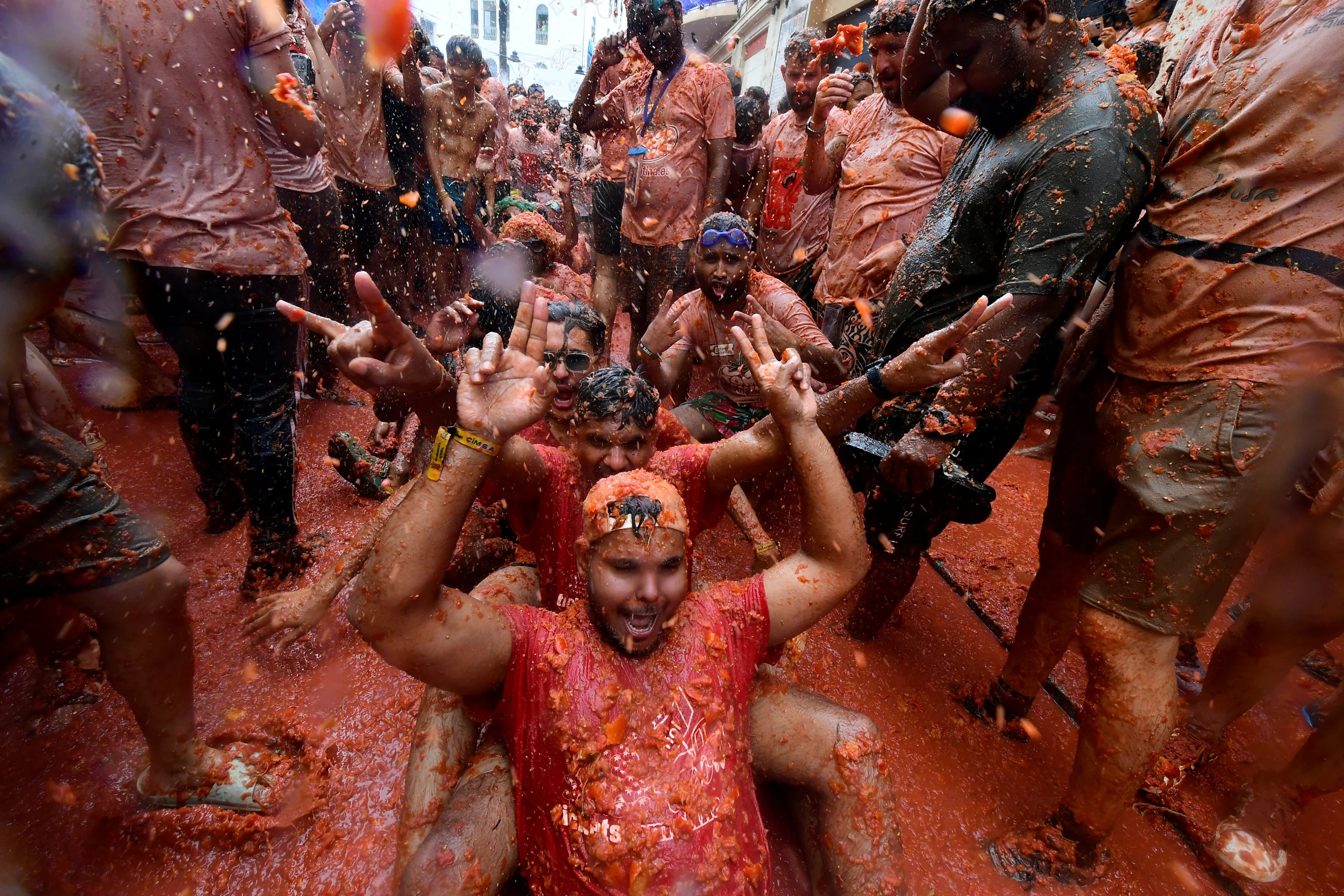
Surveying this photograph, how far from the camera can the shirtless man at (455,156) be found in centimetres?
602

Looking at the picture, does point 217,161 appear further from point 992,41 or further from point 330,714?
point 992,41

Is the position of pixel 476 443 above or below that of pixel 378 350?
below

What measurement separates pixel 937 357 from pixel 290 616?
8.47 ft

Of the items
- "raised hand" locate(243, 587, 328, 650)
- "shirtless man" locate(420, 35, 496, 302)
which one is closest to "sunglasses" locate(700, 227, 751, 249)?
"raised hand" locate(243, 587, 328, 650)

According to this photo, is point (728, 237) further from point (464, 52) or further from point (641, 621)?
point (464, 52)

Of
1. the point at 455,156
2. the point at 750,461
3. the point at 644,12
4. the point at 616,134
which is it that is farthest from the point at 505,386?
the point at 455,156

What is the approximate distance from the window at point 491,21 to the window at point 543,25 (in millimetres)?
3702

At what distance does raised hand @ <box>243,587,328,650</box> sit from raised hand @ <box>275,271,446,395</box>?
1.14m

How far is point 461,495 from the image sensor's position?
1.48m

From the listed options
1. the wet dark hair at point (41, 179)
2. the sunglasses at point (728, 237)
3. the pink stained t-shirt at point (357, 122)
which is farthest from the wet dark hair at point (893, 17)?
the pink stained t-shirt at point (357, 122)

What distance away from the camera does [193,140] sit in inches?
94.3

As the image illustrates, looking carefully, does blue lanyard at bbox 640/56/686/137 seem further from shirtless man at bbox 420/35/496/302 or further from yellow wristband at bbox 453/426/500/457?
yellow wristband at bbox 453/426/500/457

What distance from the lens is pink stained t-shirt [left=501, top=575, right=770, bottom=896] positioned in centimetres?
150

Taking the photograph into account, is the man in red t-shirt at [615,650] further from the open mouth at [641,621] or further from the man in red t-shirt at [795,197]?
the man in red t-shirt at [795,197]
